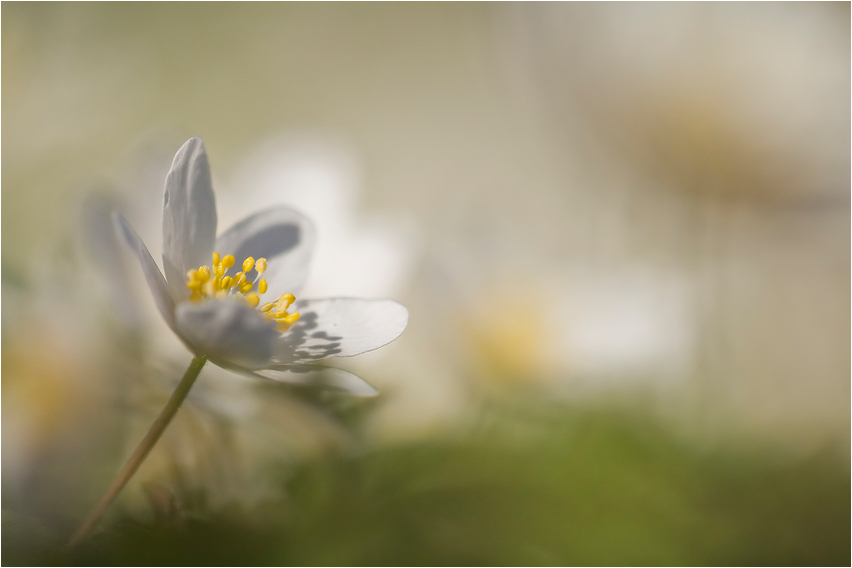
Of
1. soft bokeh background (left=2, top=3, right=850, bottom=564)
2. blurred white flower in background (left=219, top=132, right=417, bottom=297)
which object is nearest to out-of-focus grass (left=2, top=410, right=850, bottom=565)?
soft bokeh background (left=2, top=3, right=850, bottom=564)

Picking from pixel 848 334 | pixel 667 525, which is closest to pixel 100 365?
pixel 667 525

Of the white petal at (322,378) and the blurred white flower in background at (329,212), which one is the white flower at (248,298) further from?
the blurred white flower in background at (329,212)

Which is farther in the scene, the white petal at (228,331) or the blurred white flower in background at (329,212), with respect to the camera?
the blurred white flower in background at (329,212)

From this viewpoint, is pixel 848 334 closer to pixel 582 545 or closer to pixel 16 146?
pixel 582 545

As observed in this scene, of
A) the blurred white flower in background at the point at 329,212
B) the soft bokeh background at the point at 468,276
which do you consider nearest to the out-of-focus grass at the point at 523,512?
the soft bokeh background at the point at 468,276

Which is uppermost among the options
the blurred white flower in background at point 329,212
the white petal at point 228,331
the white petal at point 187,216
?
the blurred white flower in background at point 329,212

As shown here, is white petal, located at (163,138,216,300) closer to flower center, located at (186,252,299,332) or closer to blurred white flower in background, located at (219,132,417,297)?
flower center, located at (186,252,299,332)

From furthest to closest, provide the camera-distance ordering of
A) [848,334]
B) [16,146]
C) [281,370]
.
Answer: [848,334] < [16,146] < [281,370]

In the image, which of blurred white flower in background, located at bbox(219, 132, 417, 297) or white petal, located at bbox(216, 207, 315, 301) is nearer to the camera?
white petal, located at bbox(216, 207, 315, 301)
